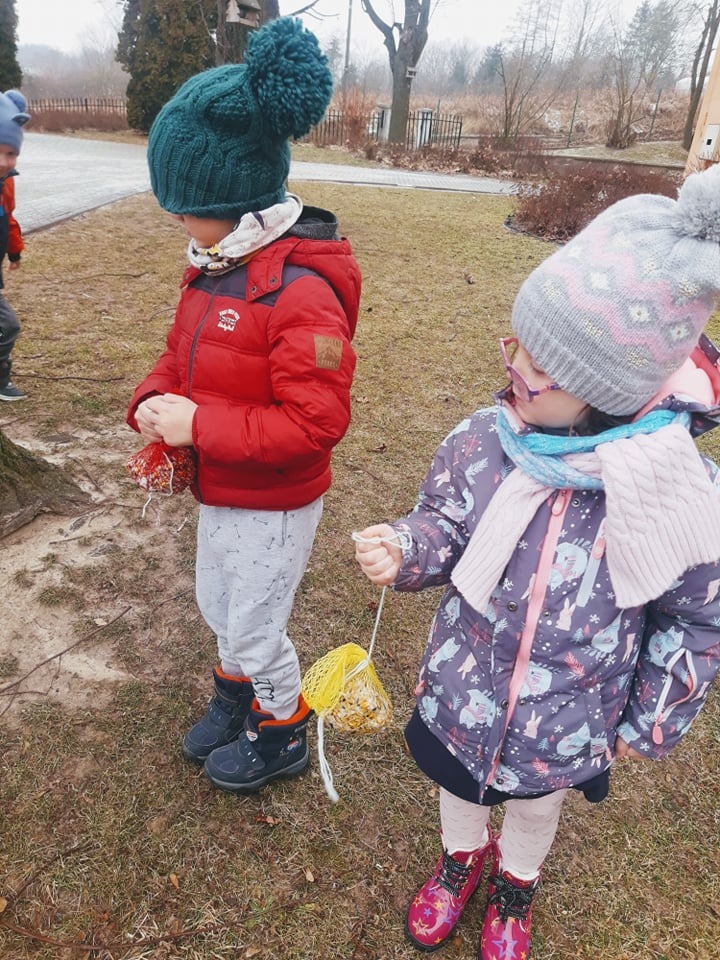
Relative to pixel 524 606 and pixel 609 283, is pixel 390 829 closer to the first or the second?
pixel 524 606

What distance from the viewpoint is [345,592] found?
279 centimetres

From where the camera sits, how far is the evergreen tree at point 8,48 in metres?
20.2

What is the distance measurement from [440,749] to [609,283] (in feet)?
3.34

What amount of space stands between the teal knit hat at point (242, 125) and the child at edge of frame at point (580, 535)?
622mm

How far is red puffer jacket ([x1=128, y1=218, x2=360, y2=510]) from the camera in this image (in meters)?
1.45

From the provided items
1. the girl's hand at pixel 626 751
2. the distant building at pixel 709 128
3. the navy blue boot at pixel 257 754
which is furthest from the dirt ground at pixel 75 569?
the distant building at pixel 709 128

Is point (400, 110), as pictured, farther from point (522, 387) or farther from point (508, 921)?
point (508, 921)

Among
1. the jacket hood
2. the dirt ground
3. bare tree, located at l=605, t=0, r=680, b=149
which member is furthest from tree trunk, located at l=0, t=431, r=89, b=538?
bare tree, located at l=605, t=0, r=680, b=149

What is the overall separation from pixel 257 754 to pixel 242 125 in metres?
1.61

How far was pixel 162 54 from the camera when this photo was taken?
20516 mm

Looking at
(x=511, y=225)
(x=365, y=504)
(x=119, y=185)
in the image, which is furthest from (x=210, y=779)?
(x=119, y=185)

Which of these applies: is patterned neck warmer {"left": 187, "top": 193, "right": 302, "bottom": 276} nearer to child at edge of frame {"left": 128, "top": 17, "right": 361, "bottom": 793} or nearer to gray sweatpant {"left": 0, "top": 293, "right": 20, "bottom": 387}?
child at edge of frame {"left": 128, "top": 17, "right": 361, "bottom": 793}

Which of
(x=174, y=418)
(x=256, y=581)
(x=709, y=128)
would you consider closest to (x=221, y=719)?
(x=256, y=581)

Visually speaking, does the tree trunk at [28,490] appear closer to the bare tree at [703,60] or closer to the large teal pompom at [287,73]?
the large teal pompom at [287,73]
